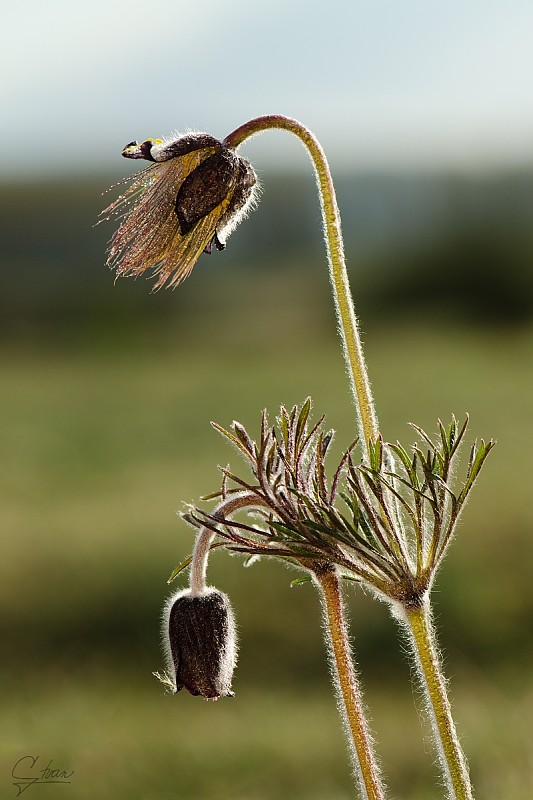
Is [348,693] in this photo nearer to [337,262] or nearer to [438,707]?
[438,707]

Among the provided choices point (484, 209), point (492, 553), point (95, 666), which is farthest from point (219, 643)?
point (484, 209)

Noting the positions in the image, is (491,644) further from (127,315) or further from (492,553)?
(127,315)

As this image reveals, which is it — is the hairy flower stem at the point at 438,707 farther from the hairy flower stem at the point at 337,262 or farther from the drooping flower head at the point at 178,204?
the drooping flower head at the point at 178,204
